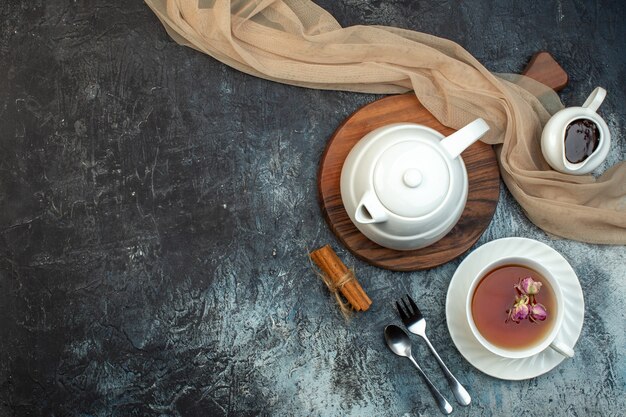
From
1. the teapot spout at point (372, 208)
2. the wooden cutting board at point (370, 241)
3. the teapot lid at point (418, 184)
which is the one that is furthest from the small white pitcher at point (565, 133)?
the teapot spout at point (372, 208)

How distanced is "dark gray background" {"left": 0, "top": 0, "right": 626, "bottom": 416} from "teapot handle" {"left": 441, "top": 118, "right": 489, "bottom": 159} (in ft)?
0.74

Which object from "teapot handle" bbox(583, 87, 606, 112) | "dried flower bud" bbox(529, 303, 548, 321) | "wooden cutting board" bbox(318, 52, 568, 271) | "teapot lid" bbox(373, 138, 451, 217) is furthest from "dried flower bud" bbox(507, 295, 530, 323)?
"teapot handle" bbox(583, 87, 606, 112)

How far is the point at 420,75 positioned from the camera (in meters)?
1.21

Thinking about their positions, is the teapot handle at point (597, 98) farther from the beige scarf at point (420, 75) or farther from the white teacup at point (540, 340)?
the white teacup at point (540, 340)

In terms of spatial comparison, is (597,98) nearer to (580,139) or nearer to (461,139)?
(580,139)

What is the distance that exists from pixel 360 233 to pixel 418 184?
0.19 meters

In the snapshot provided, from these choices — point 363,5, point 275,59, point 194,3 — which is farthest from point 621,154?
point 194,3

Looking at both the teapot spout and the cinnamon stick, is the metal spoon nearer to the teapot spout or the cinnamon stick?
the cinnamon stick

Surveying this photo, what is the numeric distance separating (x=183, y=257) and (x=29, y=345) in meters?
0.31

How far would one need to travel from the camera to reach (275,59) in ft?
4.03

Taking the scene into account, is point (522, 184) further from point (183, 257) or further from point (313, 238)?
point (183, 257)

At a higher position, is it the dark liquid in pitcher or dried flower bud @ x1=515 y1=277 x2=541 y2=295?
the dark liquid in pitcher

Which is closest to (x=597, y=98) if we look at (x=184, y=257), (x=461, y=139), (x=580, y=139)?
(x=580, y=139)

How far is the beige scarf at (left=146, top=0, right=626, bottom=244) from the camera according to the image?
3.93 feet
